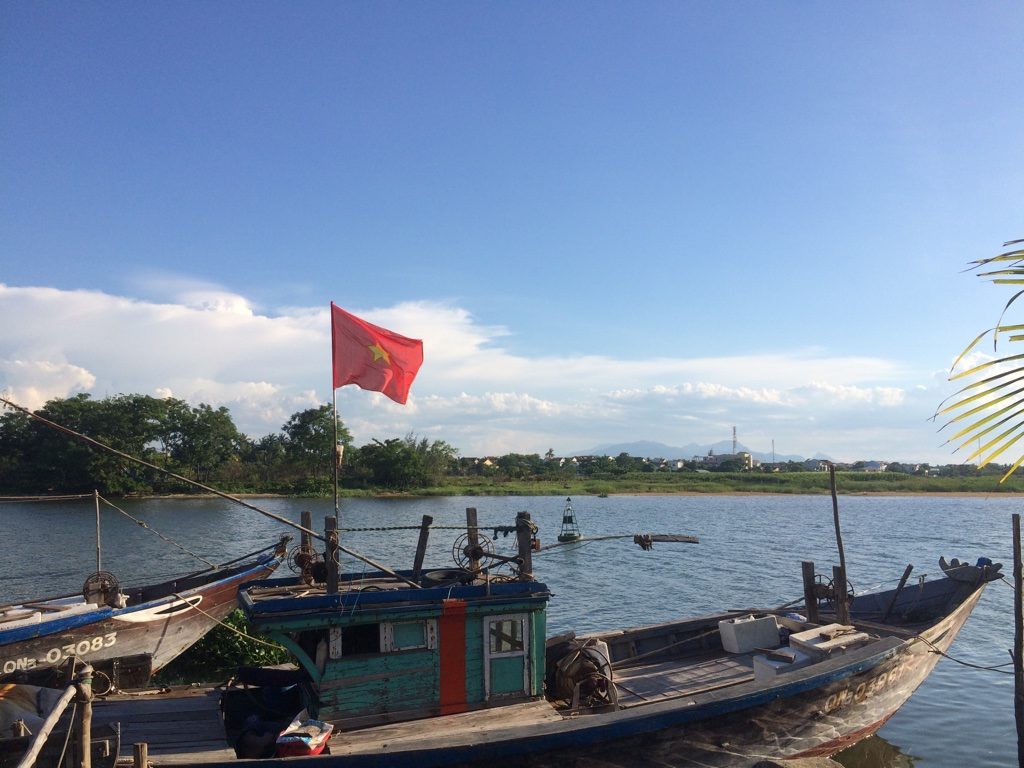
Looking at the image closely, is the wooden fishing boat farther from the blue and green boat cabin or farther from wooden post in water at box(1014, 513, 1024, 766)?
wooden post in water at box(1014, 513, 1024, 766)

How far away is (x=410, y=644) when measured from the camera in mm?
10961

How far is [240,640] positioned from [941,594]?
17035mm

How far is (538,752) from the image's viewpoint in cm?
1003

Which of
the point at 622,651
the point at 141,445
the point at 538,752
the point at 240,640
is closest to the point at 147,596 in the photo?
the point at 240,640

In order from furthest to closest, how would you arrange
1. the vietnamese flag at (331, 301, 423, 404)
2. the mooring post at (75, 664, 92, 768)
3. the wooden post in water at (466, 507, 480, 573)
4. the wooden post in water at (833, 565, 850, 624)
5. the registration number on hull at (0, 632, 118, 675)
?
1. the wooden post in water at (833, 565, 850, 624)
2. the registration number on hull at (0, 632, 118, 675)
3. the wooden post in water at (466, 507, 480, 573)
4. the vietnamese flag at (331, 301, 423, 404)
5. the mooring post at (75, 664, 92, 768)

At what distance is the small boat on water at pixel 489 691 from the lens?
10.2 meters

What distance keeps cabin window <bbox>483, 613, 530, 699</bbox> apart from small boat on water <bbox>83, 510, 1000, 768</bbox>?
21 mm

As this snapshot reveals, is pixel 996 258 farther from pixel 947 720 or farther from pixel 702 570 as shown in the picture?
pixel 702 570

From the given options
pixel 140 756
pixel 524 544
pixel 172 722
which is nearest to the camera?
pixel 140 756

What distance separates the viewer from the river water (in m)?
17.0

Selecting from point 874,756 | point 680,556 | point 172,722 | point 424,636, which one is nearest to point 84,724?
point 172,722

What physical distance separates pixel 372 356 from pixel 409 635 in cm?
415

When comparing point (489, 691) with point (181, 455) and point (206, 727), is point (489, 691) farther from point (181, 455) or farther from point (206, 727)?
point (181, 455)

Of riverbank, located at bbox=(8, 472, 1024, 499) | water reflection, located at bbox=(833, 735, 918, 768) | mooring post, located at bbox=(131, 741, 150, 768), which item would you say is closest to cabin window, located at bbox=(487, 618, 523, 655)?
mooring post, located at bbox=(131, 741, 150, 768)
